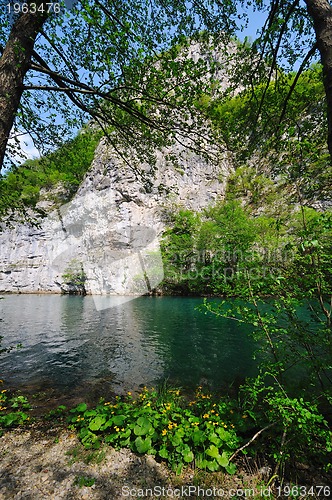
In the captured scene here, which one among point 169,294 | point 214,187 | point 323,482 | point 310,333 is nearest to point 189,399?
point 323,482

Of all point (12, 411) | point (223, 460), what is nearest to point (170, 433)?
point (223, 460)

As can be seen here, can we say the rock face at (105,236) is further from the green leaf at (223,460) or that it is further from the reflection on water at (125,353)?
the green leaf at (223,460)

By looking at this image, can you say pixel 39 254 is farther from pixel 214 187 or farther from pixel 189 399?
pixel 189 399

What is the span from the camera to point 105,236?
1576 inches

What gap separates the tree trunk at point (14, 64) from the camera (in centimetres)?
281

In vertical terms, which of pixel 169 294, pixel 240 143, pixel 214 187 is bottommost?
pixel 169 294

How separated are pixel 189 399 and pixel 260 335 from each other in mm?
3038

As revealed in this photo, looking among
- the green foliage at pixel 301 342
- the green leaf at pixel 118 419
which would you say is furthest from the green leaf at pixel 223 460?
the green leaf at pixel 118 419

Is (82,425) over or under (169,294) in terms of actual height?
over

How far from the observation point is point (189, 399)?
560 centimetres

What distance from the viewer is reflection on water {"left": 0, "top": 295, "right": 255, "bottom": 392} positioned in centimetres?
691

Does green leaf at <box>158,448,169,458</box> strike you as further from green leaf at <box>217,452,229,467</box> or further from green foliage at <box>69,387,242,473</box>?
green leaf at <box>217,452,229,467</box>

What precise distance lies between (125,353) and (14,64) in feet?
30.8

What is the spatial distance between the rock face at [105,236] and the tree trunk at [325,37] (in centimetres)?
3564
